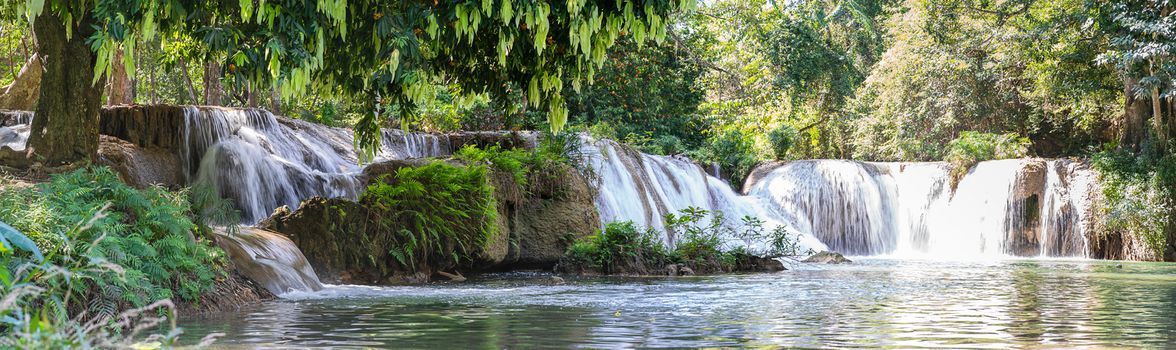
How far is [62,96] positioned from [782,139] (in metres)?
23.9

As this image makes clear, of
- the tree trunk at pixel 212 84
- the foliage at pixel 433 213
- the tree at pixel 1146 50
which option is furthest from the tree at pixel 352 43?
the tree at pixel 1146 50

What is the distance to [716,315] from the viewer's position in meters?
8.32

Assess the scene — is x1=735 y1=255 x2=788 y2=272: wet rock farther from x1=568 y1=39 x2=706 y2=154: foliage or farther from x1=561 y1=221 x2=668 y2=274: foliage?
x1=568 y1=39 x2=706 y2=154: foliage

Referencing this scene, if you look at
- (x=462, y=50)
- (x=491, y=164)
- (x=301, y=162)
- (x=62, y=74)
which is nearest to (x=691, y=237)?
(x=491, y=164)

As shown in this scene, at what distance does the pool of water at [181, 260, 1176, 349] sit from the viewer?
648cm

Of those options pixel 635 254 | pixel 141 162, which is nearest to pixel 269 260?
pixel 141 162

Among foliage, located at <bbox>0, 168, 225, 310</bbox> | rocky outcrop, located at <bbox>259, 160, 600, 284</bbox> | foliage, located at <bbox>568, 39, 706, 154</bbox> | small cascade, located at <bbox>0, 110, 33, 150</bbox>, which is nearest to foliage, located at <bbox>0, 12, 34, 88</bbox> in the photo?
small cascade, located at <bbox>0, 110, 33, 150</bbox>

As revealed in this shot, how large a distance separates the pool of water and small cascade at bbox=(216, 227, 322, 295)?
35cm

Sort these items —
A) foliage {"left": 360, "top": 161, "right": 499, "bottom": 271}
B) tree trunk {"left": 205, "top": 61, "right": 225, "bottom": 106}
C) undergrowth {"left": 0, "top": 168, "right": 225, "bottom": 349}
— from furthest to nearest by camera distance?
tree trunk {"left": 205, "top": 61, "right": 225, "bottom": 106} < foliage {"left": 360, "top": 161, "right": 499, "bottom": 271} < undergrowth {"left": 0, "top": 168, "right": 225, "bottom": 349}

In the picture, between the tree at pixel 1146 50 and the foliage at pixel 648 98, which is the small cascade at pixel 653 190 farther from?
the tree at pixel 1146 50

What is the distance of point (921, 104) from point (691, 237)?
18.8 meters

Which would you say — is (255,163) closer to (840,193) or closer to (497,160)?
(497,160)

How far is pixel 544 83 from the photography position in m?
9.44

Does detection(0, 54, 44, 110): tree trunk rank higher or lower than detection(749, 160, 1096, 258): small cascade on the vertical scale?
higher
